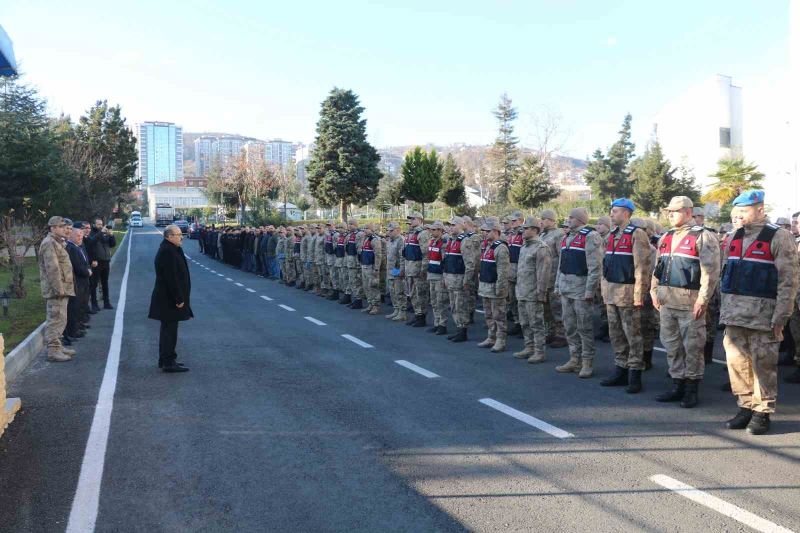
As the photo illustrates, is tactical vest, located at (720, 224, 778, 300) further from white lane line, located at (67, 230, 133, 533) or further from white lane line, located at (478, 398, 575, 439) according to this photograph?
white lane line, located at (67, 230, 133, 533)

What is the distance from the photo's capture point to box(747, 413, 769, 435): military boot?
5559mm

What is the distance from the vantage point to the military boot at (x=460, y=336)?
10.5 metres

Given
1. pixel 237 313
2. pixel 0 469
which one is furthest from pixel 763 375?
pixel 237 313

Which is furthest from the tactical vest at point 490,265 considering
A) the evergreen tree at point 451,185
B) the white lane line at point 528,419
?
the evergreen tree at point 451,185

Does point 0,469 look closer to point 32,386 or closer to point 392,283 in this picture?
point 32,386

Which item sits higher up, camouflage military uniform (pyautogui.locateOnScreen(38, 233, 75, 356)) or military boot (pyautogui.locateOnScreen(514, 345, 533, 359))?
camouflage military uniform (pyautogui.locateOnScreen(38, 233, 75, 356))

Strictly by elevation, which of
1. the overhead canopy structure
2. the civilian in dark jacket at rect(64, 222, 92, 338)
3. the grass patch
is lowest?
the grass patch

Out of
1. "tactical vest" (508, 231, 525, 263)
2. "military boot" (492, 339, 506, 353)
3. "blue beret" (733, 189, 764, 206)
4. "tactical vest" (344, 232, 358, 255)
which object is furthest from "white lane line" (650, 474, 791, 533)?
"tactical vest" (344, 232, 358, 255)

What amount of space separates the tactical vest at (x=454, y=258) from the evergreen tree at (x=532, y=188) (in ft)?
130

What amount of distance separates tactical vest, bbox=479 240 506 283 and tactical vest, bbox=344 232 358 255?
597 cm

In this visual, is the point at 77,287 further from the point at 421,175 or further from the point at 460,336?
the point at 421,175

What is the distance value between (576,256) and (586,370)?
145cm

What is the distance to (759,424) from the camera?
5.55 meters

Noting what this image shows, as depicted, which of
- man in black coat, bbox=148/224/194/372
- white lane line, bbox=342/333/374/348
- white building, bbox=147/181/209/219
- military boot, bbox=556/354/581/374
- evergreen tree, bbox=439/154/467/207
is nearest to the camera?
military boot, bbox=556/354/581/374
